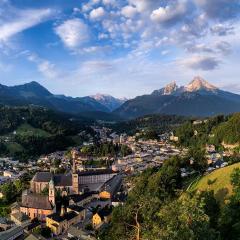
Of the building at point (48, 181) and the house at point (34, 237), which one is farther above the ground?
the building at point (48, 181)

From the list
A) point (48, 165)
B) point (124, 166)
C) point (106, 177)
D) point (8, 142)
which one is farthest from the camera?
point (8, 142)

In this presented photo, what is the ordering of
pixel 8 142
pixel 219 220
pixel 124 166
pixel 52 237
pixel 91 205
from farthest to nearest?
pixel 8 142, pixel 124 166, pixel 91 205, pixel 52 237, pixel 219 220

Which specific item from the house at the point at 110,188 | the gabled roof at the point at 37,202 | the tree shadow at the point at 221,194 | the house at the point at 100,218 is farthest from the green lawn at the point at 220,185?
the gabled roof at the point at 37,202

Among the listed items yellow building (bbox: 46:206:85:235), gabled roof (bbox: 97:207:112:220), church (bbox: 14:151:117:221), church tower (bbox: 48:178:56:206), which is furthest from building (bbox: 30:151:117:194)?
gabled roof (bbox: 97:207:112:220)

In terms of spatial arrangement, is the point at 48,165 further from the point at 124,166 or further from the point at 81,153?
the point at 124,166

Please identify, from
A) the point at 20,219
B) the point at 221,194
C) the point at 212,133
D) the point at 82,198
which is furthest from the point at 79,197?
the point at 212,133

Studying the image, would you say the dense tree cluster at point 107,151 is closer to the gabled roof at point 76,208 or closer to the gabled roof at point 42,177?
the gabled roof at point 42,177

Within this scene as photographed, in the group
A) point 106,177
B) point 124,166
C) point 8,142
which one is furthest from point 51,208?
point 8,142

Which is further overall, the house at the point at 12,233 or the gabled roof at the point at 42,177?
the gabled roof at the point at 42,177

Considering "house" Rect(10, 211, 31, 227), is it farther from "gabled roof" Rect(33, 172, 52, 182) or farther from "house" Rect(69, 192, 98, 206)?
"gabled roof" Rect(33, 172, 52, 182)
